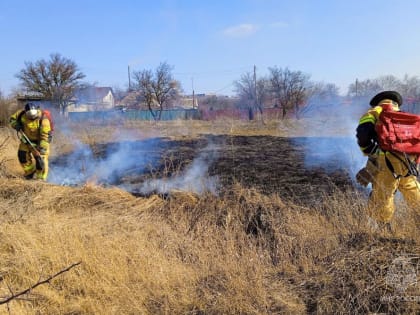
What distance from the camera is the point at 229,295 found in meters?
2.60

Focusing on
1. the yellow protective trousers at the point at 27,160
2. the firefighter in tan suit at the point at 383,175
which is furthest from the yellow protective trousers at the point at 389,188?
the yellow protective trousers at the point at 27,160

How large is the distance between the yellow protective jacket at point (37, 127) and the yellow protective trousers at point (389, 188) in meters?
6.02

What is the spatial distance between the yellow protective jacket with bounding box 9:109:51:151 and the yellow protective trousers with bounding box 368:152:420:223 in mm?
6018

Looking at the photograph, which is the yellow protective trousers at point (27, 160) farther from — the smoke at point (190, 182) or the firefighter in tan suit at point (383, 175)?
the firefighter in tan suit at point (383, 175)

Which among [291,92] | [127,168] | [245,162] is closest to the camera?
[245,162]

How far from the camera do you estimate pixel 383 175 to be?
3.73m

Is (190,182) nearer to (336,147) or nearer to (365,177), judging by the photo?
(365,177)

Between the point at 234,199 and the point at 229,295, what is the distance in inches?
94.1

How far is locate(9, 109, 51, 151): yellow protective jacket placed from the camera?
22.7ft

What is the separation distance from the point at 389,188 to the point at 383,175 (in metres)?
0.15

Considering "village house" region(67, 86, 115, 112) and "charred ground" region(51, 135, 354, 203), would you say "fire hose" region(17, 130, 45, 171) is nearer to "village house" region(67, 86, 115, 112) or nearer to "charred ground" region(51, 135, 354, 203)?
"charred ground" region(51, 135, 354, 203)

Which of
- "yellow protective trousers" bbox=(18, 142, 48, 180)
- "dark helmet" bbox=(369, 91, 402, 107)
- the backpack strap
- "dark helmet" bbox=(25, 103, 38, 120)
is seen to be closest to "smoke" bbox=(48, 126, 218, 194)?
"yellow protective trousers" bbox=(18, 142, 48, 180)

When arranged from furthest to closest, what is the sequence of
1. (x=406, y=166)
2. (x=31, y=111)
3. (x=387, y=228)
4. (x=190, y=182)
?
(x=31, y=111)
(x=190, y=182)
(x=406, y=166)
(x=387, y=228)

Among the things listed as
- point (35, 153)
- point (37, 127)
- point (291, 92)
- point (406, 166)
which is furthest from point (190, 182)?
point (291, 92)
